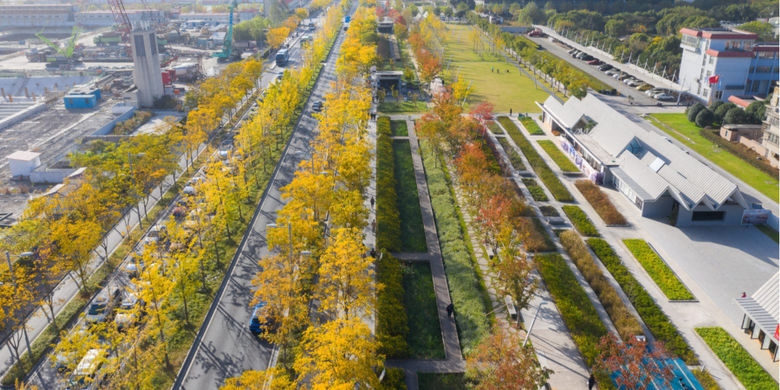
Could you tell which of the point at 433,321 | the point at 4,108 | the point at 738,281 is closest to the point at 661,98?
the point at 738,281

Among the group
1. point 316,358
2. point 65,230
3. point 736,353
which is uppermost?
point 65,230

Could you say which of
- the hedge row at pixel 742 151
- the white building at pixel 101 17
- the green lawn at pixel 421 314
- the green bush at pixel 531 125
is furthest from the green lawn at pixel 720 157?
the white building at pixel 101 17

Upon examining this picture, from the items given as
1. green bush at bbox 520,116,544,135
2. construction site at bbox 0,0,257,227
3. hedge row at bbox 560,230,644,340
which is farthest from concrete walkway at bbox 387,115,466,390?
construction site at bbox 0,0,257,227

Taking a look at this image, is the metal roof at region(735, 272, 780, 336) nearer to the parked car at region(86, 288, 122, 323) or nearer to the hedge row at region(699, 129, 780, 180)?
the hedge row at region(699, 129, 780, 180)

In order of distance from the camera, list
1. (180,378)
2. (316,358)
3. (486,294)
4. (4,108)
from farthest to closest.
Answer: (4,108) < (486,294) < (180,378) < (316,358)

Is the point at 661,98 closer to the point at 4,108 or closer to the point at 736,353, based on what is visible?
the point at 736,353

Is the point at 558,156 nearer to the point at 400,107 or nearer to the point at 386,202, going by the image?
the point at 386,202

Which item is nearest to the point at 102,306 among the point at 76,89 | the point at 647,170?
the point at 647,170
